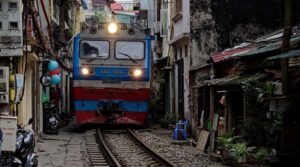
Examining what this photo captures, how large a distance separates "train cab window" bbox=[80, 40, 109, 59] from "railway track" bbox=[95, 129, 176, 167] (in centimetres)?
274

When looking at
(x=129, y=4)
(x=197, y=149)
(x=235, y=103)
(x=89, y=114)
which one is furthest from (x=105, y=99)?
(x=129, y=4)

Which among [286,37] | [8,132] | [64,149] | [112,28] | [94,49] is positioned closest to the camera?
[8,132]

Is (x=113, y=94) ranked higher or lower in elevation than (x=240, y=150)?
higher

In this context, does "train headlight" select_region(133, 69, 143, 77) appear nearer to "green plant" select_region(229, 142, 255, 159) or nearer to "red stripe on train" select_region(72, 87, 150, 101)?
"red stripe on train" select_region(72, 87, 150, 101)

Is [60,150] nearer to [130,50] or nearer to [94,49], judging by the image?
[94,49]

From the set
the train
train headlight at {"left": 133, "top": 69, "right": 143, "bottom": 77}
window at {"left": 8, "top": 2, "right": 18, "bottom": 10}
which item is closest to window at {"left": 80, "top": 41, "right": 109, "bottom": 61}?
the train

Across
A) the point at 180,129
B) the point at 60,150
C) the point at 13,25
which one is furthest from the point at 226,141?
the point at 180,129

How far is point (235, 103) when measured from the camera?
44.0 ft

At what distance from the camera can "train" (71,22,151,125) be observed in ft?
64.2

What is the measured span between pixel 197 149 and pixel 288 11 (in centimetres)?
639

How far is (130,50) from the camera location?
20141 mm

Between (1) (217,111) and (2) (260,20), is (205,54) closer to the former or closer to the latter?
(2) (260,20)

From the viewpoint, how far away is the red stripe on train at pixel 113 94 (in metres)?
19.5

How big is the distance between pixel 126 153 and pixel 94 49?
21.4ft
